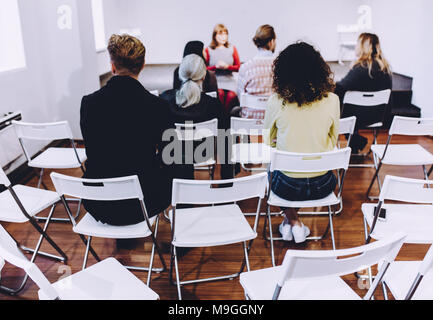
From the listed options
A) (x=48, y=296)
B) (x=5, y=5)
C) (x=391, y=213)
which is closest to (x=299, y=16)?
(x=5, y=5)

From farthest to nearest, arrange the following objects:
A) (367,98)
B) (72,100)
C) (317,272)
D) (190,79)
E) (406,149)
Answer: (72,100)
(367,98)
(406,149)
(190,79)
(317,272)

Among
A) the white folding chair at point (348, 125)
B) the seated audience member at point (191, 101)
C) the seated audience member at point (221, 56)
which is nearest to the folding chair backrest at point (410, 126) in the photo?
the white folding chair at point (348, 125)

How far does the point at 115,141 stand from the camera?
2.06m

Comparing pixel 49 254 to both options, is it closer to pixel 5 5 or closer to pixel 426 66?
pixel 5 5

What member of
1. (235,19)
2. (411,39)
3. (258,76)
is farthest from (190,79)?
(235,19)

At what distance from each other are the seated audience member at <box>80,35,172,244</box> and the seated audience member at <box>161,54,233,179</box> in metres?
0.59

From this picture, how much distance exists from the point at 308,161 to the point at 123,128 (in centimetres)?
109

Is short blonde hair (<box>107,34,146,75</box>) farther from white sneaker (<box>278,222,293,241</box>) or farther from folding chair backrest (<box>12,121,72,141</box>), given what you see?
white sneaker (<box>278,222,293,241</box>)

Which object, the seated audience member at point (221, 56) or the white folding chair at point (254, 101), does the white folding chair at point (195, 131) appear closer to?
the white folding chair at point (254, 101)

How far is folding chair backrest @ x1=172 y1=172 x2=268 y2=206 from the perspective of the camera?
1.83 m

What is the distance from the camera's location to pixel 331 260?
1351mm

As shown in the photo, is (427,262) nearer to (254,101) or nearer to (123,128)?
(123,128)
